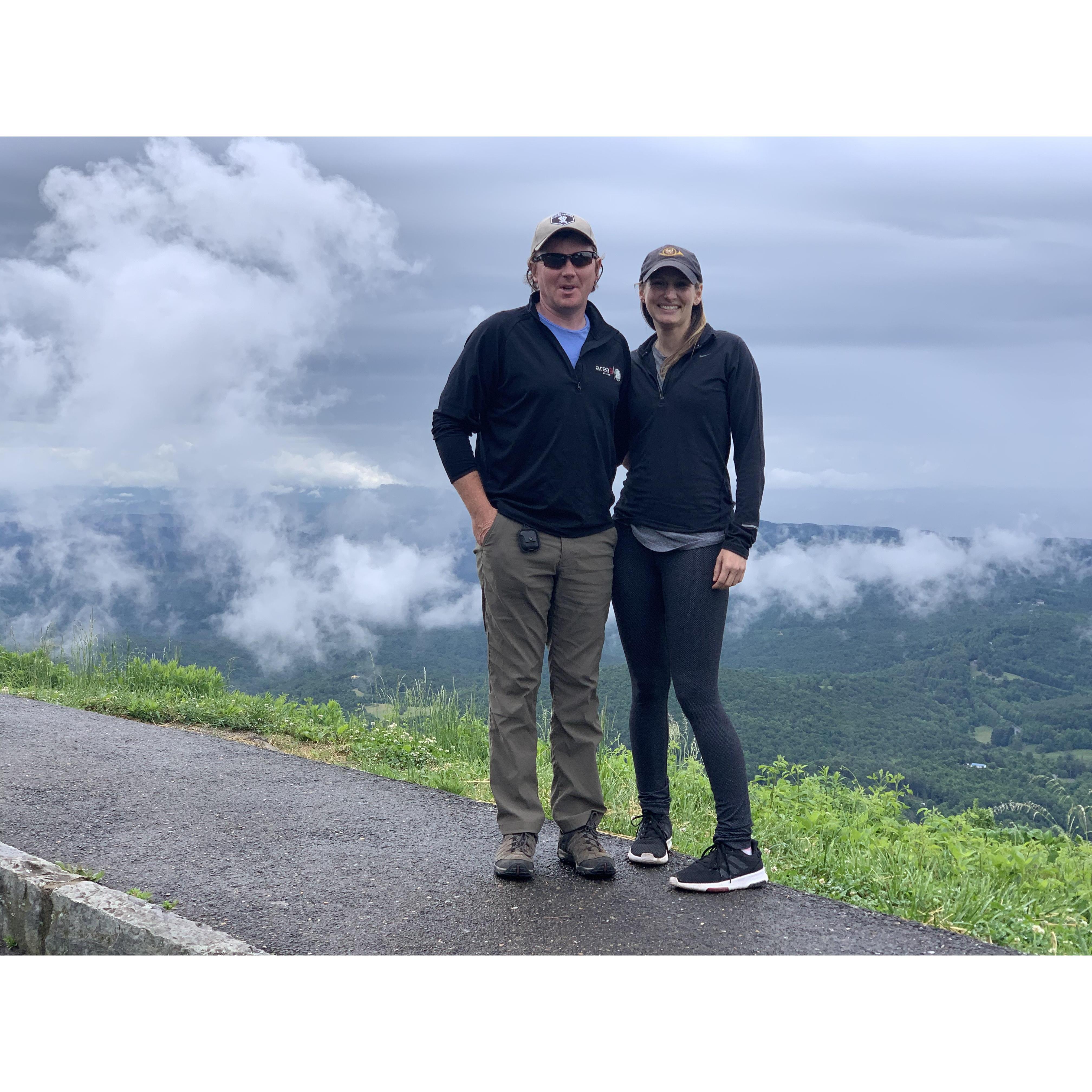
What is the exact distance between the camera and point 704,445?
13.0 ft

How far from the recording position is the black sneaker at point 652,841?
169 inches

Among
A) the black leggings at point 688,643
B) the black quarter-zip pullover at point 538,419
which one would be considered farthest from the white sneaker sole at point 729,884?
the black quarter-zip pullover at point 538,419

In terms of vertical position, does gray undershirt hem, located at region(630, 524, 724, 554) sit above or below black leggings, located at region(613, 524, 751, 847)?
above

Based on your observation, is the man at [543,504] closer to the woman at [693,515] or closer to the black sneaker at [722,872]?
the woman at [693,515]

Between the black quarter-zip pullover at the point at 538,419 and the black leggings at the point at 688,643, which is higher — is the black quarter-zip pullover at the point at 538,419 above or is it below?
above

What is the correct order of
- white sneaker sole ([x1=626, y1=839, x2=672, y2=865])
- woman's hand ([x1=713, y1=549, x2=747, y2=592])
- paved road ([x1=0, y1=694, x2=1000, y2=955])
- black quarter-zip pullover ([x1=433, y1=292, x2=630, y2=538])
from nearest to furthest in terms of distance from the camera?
paved road ([x1=0, y1=694, x2=1000, y2=955]) < woman's hand ([x1=713, y1=549, x2=747, y2=592]) < black quarter-zip pullover ([x1=433, y1=292, x2=630, y2=538]) < white sneaker sole ([x1=626, y1=839, x2=672, y2=865])

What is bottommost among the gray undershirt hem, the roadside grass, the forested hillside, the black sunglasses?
the forested hillside

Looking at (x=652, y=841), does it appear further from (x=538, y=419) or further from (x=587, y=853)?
(x=538, y=419)

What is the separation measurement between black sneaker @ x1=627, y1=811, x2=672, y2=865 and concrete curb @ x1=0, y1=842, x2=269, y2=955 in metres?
1.64

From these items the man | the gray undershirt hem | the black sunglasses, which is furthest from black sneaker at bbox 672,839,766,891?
the black sunglasses

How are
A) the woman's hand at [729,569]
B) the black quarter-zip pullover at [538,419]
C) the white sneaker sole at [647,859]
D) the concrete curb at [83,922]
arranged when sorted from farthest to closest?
the white sneaker sole at [647,859] → the black quarter-zip pullover at [538,419] → the woman's hand at [729,569] → the concrete curb at [83,922]

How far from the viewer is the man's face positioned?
402 cm

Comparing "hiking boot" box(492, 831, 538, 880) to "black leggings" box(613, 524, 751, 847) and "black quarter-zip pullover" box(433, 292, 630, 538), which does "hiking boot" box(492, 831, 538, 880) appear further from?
"black quarter-zip pullover" box(433, 292, 630, 538)
